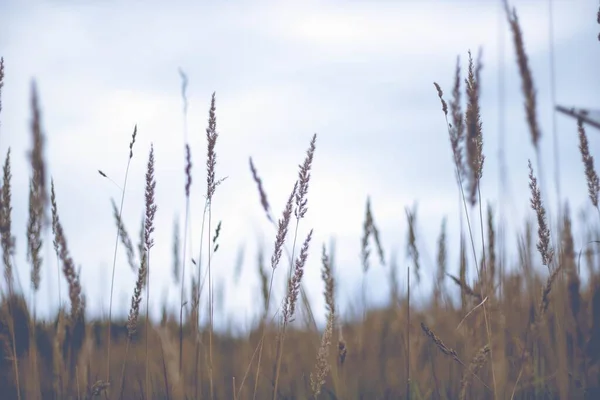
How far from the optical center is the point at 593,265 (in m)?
2.93

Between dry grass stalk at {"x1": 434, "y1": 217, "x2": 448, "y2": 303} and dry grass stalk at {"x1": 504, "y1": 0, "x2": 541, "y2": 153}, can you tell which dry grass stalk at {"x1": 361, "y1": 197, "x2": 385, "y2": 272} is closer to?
dry grass stalk at {"x1": 434, "y1": 217, "x2": 448, "y2": 303}

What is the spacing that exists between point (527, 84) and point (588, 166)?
696mm

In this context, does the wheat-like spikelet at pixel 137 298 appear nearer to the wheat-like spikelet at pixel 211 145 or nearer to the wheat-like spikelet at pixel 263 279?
the wheat-like spikelet at pixel 211 145

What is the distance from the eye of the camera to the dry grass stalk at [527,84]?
1513 millimetres

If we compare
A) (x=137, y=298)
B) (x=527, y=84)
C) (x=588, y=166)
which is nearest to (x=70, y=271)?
(x=137, y=298)

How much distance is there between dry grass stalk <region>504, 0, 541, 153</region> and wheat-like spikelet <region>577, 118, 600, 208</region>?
1.51 feet

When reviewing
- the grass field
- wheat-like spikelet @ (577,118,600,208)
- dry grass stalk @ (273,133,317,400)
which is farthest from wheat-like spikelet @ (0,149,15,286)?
wheat-like spikelet @ (577,118,600,208)

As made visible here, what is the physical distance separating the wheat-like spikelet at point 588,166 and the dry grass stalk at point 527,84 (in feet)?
1.51

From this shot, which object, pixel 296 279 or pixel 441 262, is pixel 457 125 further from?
pixel 441 262

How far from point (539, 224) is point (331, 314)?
2.10ft

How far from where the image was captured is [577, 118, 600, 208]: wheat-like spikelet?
198 centimetres

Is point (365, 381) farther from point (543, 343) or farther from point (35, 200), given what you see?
point (35, 200)

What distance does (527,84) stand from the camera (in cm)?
152

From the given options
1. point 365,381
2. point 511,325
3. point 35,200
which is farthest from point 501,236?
point 35,200
